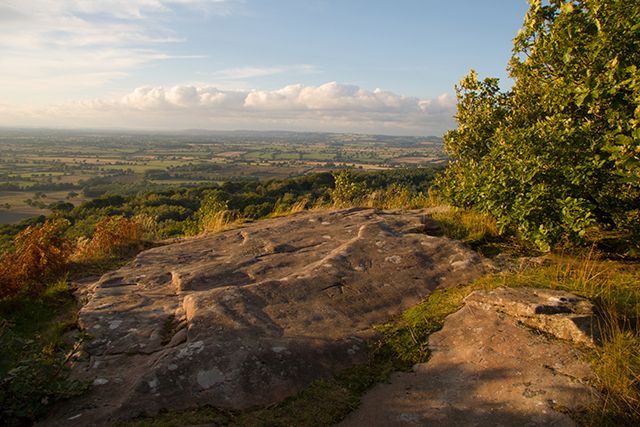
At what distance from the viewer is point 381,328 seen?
18.1 ft

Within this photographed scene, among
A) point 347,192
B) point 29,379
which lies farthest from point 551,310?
point 347,192

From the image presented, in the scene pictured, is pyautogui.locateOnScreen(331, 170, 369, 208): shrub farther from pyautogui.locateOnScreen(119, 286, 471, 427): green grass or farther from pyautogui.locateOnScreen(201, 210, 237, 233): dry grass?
pyautogui.locateOnScreen(119, 286, 471, 427): green grass

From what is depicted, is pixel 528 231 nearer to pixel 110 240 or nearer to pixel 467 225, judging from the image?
pixel 467 225

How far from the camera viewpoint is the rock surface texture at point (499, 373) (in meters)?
3.75

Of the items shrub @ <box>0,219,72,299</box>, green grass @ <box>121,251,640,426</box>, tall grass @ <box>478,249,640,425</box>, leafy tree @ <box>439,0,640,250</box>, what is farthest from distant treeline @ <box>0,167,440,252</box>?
green grass @ <box>121,251,640,426</box>

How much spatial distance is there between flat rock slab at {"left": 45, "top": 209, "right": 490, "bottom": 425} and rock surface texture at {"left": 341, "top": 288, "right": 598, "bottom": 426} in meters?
0.83

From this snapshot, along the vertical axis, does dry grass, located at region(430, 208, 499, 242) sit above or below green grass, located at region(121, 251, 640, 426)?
above

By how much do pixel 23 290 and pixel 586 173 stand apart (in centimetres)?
936

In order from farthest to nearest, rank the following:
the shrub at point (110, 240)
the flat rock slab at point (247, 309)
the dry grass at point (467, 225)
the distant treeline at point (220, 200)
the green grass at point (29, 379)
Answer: the distant treeline at point (220, 200) → the shrub at point (110, 240) → the dry grass at point (467, 225) → the flat rock slab at point (247, 309) → the green grass at point (29, 379)

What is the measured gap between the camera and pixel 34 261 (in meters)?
7.36

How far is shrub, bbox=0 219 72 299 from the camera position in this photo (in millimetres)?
6730

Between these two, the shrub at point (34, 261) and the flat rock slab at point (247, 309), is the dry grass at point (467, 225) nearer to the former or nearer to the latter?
the flat rock slab at point (247, 309)

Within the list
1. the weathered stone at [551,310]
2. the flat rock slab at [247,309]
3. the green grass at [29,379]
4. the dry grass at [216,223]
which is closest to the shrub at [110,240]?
the flat rock slab at [247,309]

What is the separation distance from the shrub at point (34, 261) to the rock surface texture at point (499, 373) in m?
6.02
